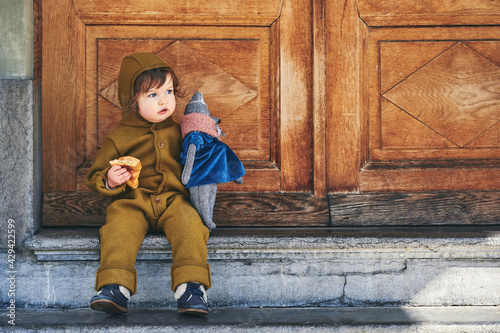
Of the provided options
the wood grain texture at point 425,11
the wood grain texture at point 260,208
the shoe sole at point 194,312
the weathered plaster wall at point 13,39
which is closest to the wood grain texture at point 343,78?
the wood grain texture at point 425,11

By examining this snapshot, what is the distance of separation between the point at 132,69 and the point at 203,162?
55cm

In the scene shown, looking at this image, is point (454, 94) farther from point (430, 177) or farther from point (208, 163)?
point (208, 163)

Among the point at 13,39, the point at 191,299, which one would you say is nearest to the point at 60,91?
the point at 13,39

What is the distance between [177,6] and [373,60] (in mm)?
1153

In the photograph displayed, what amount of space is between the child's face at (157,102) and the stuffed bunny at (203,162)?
108 mm

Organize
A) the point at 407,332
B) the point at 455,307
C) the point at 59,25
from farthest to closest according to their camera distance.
Answer: the point at 59,25
the point at 455,307
the point at 407,332

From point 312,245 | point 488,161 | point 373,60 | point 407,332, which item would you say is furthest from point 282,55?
point 407,332

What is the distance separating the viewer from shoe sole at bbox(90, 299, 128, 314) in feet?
6.35

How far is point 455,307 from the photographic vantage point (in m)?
2.31

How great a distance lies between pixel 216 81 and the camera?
2736 mm

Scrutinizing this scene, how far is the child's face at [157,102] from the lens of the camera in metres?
2.27

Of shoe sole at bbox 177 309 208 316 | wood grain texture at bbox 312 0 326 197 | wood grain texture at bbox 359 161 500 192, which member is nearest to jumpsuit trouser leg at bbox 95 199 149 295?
shoe sole at bbox 177 309 208 316

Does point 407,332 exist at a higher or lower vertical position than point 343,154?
lower

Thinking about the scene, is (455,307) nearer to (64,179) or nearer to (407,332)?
(407,332)
